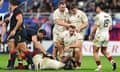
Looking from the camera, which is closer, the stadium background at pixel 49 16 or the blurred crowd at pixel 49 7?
the stadium background at pixel 49 16

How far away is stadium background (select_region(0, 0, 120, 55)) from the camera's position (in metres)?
29.0

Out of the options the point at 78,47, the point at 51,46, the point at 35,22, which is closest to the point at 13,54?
the point at 78,47

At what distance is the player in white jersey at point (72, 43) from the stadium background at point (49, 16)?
862 cm

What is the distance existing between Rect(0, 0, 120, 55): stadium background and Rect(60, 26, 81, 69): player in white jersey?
8.62m

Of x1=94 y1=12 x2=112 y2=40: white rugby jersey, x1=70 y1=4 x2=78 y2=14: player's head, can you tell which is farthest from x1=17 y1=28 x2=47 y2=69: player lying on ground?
x1=94 y1=12 x2=112 y2=40: white rugby jersey

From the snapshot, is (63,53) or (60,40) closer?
(63,53)

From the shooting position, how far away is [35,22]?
31031mm

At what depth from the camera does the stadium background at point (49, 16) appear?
2897 centimetres

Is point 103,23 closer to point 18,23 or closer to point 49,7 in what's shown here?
point 18,23

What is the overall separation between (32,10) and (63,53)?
14454mm

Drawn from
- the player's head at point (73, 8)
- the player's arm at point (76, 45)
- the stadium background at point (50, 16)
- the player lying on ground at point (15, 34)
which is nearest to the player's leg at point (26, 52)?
the player lying on ground at point (15, 34)

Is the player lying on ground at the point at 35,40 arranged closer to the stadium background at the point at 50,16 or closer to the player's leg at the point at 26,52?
the player's leg at the point at 26,52

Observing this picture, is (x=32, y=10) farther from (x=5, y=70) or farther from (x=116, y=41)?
(x=5, y=70)

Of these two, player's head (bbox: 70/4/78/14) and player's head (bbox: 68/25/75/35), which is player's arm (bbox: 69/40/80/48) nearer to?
player's head (bbox: 68/25/75/35)
